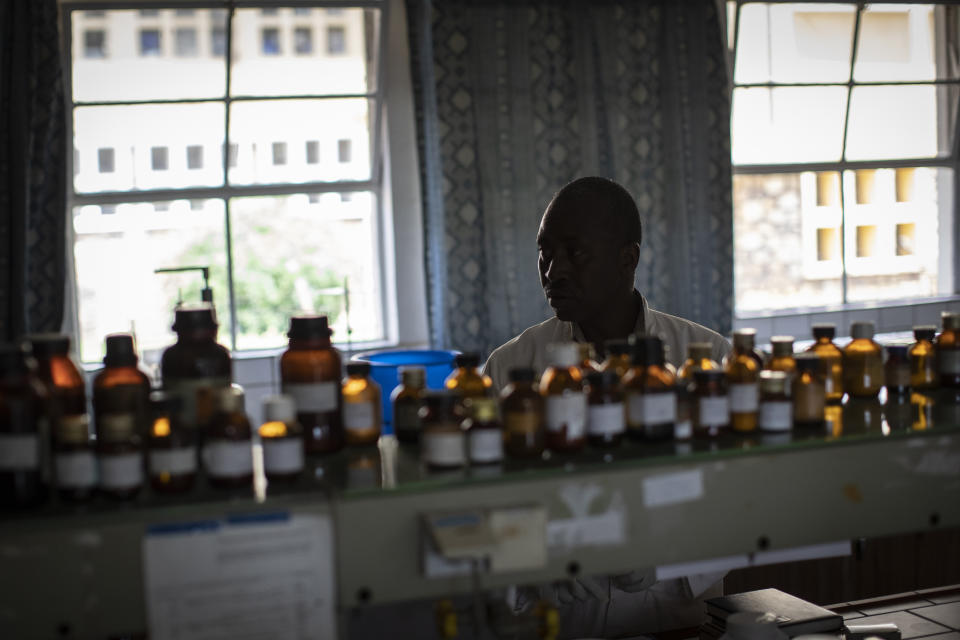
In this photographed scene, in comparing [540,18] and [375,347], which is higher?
[540,18]

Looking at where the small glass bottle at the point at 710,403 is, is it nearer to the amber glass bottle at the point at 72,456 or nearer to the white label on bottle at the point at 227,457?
the white label on bottle at the point at 227,457

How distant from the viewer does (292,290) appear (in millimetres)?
4398

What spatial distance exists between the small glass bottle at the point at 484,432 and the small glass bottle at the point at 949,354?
759 mm

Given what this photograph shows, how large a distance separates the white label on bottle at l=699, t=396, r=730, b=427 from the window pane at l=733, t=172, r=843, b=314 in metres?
3.95

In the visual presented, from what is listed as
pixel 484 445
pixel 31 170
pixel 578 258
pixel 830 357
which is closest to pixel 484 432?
pixel 484 445

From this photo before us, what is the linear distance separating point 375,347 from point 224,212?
92 centimetres

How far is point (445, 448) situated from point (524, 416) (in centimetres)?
11

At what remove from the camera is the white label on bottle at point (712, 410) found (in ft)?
4.01

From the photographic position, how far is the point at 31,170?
367 centimetres

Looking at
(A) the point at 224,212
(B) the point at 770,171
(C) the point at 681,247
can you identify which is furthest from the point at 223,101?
(B) the point at 770,171

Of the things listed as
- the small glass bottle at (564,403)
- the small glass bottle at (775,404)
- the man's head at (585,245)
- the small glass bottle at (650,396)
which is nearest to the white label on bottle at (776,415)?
the small glass bottle at (775,404)

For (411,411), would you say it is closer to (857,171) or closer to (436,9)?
(436,9)

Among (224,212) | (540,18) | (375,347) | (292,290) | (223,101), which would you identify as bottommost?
(375,347)

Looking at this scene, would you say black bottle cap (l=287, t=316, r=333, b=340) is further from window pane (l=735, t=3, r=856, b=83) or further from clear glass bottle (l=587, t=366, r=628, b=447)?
window pane (l=735, t=3, r=856, b=83)
